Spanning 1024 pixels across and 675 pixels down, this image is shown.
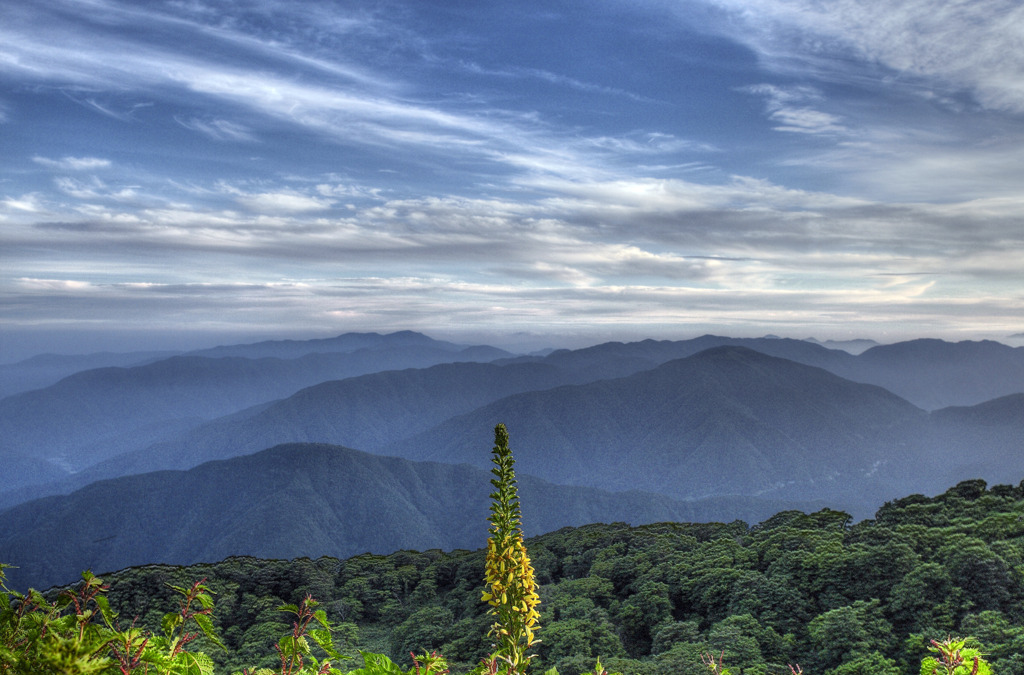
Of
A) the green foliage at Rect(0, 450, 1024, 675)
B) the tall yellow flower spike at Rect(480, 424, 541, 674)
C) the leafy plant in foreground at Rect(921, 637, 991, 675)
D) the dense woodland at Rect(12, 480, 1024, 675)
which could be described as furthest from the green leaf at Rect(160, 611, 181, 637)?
the dense woodland at Rect(12, 480, 1024, 675)

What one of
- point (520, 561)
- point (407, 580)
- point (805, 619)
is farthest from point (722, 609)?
point (520, 561)

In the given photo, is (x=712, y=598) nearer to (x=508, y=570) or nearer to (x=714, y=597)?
(x=714, y=597)

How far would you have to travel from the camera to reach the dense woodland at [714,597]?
34062 mm

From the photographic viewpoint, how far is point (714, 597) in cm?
4522

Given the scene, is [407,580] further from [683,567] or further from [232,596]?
[683,567]

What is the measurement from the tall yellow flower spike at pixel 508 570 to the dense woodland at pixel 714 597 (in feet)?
57.3

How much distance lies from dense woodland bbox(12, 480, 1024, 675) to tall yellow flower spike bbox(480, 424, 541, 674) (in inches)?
687

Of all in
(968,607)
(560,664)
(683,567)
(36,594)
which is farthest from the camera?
(683,567)

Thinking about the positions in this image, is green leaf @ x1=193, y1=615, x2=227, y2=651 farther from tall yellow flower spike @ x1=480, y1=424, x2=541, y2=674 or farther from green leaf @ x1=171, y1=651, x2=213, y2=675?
tall yellow flower spike @ x1=480, y1=424, x2=541, y2=674

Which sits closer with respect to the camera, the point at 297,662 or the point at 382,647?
the point at 297,662

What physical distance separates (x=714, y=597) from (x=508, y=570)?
4724 centimetres

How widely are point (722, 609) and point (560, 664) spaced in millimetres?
17413

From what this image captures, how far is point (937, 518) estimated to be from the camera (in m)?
52.1

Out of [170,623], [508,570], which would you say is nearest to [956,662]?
[508,570]
